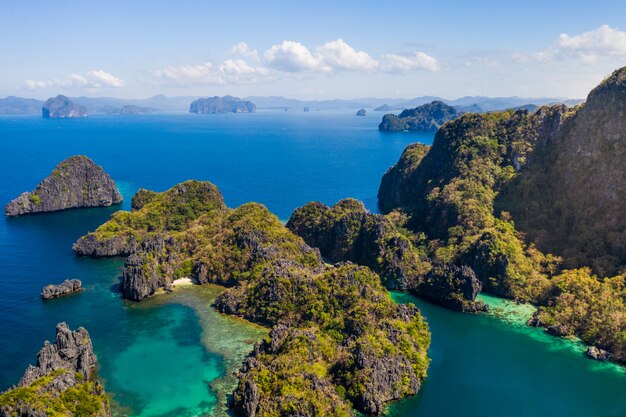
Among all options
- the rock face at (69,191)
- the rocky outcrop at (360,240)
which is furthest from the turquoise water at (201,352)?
the rock face at (69,191)

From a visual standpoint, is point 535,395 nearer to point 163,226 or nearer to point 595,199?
point 595,199

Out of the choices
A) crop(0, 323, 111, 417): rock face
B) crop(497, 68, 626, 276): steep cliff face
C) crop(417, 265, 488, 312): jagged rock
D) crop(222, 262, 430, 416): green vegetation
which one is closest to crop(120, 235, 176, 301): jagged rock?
crop(222, 262, 430, 416): green vegetation

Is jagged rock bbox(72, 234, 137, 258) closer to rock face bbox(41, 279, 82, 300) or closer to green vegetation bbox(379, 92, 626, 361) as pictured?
rock face bbox(41, 279, 82, 300)

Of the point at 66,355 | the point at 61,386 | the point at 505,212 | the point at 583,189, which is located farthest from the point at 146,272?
the point at 583,189

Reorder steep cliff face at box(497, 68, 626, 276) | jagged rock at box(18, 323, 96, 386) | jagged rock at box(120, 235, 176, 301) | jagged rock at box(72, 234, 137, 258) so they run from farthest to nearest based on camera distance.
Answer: jagged rock at box(72, 234, 137, 258)
steep cliff face at box(497, 68, 626, 276)
jagged rock at box(120, 235, 176, 301)
jagged rock at box(18, 323, 96, 386)

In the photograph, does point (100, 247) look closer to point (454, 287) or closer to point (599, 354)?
point (454, 287)

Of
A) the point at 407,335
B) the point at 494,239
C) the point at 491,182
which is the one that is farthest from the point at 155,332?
the point at 491,182
